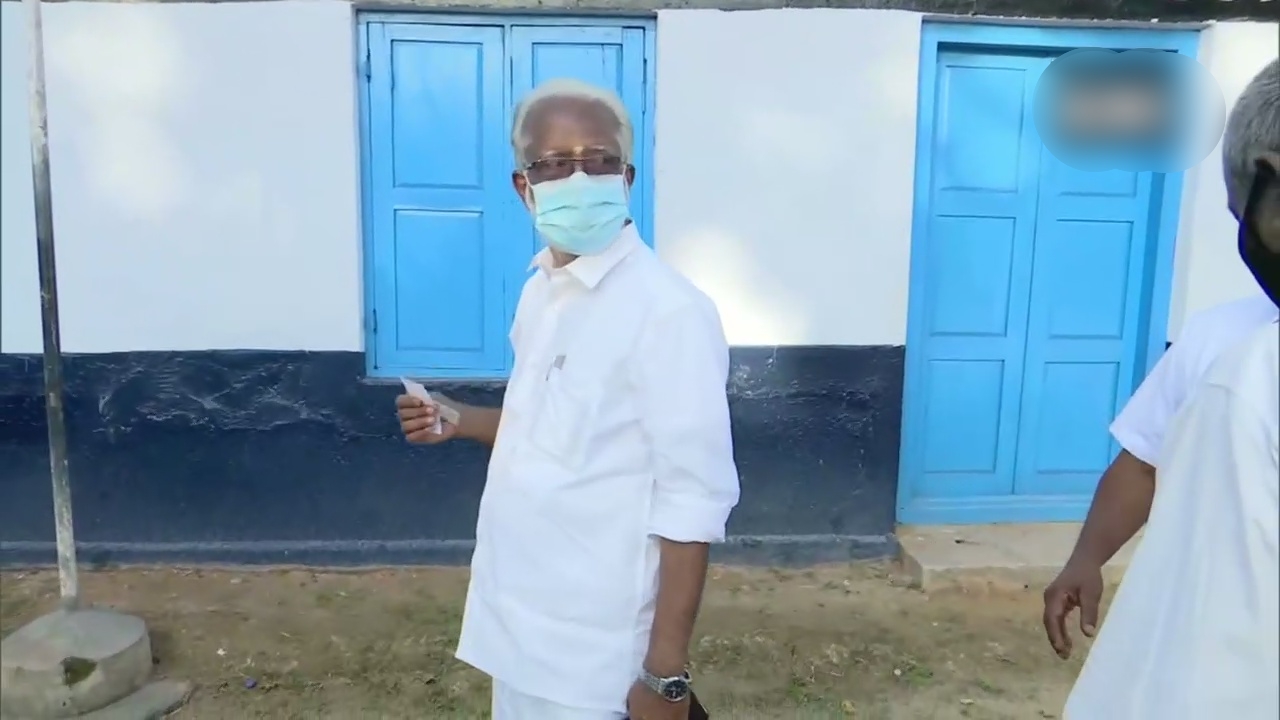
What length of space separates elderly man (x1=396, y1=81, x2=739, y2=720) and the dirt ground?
5.03 feet

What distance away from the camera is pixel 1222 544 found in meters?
1.09

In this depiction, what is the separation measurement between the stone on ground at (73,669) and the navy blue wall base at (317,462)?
3.31 ft

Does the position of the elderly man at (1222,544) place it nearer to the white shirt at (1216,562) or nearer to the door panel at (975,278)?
the white shirt at (1216,562)

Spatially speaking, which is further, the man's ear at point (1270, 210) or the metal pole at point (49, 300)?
the metal pole at point (49, 300)

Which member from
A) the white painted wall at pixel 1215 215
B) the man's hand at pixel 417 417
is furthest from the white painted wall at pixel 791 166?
the man's hand at pixel 417 417

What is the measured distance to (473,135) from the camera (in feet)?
12.9

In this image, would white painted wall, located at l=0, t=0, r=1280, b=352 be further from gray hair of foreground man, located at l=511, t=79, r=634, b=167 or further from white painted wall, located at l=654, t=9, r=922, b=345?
gray hair of foreground man, located at l=511, t=79, r=634, b=167

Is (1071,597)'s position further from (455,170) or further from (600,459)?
(455,170)

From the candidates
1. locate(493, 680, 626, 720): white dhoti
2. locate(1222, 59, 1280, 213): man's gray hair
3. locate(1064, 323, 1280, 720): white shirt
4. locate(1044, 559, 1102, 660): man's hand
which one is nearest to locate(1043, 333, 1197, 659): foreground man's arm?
locate(1044, 559, 1102, 660): man's hand

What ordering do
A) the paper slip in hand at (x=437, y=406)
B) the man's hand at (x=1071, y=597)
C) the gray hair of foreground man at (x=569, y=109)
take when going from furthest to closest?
the paper slip in hand at (x=437, y=406)
the man's hand at (x=1071, y=597)
the gray hair of foreground man at (x=569, y=109)

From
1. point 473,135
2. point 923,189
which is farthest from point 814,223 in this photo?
point 473,135

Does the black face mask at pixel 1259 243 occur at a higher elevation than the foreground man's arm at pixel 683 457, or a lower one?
higher

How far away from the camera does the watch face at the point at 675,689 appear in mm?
1588

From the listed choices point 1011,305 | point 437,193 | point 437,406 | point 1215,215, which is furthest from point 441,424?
point 1215,215
